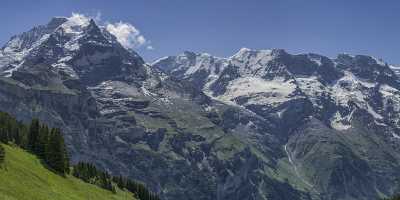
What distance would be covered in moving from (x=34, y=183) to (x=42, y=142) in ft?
108

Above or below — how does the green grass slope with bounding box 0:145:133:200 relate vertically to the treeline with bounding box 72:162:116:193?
above

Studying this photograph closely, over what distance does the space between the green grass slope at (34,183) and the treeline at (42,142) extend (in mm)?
2512

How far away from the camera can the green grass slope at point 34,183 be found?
84062 mm

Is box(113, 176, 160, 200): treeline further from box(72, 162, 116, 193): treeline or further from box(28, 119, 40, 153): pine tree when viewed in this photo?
box(28, 119, 40, 153): pine tree

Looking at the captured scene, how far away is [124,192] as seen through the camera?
509ft

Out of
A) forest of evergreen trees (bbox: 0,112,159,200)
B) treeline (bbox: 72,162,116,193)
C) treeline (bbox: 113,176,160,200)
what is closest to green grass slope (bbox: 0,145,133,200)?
forest of evergreen trees (bbox: 0,112,159,200)

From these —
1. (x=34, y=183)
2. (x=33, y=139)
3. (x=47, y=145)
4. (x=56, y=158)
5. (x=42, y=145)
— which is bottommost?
(x=56, y=158)

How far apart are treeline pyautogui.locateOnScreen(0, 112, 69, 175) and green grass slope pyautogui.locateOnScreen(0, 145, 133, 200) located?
251 cm

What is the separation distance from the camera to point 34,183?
93438 mm

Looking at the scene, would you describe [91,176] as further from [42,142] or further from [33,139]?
[42,142]

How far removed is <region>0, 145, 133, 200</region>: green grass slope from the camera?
276ft

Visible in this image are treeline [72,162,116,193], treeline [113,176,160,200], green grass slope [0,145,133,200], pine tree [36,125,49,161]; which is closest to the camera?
green grass slope [0,145,133,200]

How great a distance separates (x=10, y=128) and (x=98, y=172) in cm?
2260

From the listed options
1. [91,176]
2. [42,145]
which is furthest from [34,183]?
[91,176]
